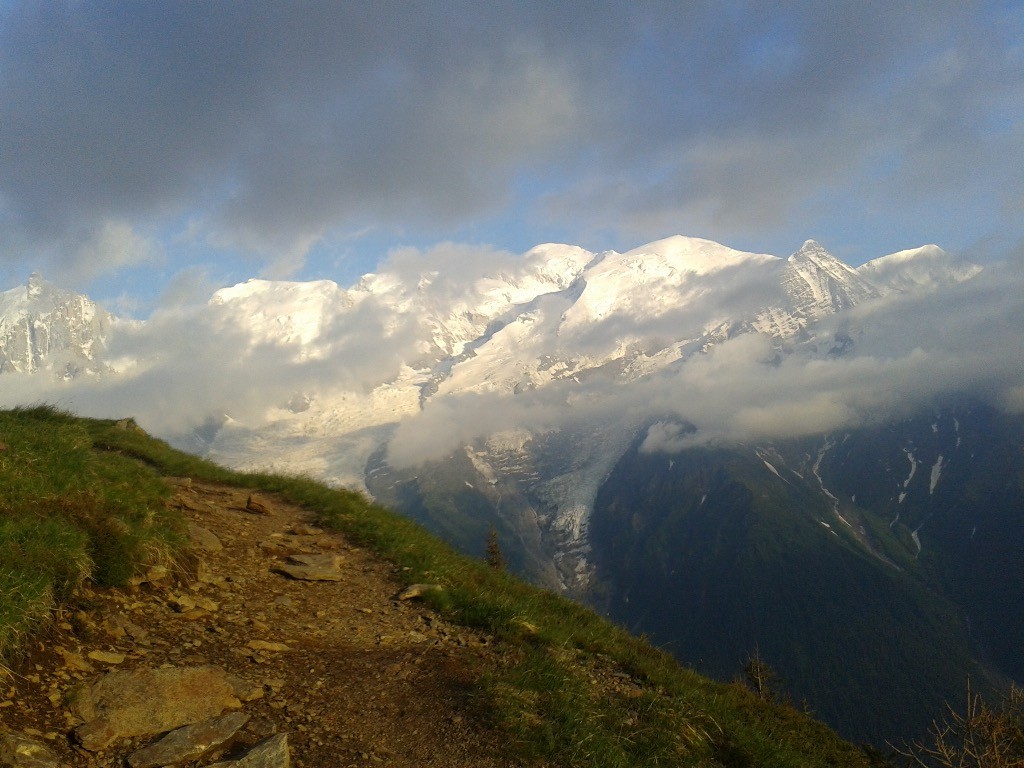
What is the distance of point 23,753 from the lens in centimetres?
648

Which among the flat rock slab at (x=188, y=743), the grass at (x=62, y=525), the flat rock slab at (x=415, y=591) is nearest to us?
the flat rock slab at (x=188, y=743)

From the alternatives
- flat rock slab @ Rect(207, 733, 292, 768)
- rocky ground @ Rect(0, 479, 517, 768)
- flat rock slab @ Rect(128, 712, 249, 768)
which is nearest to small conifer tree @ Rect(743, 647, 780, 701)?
rocky ground @ Rect(0, 479, 517, 768)

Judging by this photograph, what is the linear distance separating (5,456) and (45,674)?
246 inches

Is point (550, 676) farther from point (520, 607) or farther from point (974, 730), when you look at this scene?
point (974, 730)

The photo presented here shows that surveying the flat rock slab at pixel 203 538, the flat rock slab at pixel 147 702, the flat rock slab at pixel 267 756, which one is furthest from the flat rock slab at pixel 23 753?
the flat rock slab at pixel 203 538

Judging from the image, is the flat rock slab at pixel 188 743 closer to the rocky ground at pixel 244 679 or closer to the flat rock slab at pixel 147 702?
the rocky ground at pixel 244 679

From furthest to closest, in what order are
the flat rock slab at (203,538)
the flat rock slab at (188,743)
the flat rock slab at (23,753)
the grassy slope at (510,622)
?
the flat rock slab at (203,538)
the grassy slope at (510,622)
the flat rock slab at (188,743)
the flat rock slab at (23,753)

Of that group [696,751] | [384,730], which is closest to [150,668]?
[384,730]

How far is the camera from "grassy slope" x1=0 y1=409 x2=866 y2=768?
878cm

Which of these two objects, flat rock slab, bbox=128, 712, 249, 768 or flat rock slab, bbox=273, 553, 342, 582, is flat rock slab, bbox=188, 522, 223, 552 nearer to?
flat rock slab, bbox=273, 553, 342, 582

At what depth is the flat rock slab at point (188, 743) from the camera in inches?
280

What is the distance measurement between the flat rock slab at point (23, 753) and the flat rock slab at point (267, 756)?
1.60 metres

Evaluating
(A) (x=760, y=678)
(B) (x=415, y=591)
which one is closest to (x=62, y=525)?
(B) (x=415, y=591)

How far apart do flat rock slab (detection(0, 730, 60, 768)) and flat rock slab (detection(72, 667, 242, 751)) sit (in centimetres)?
43
